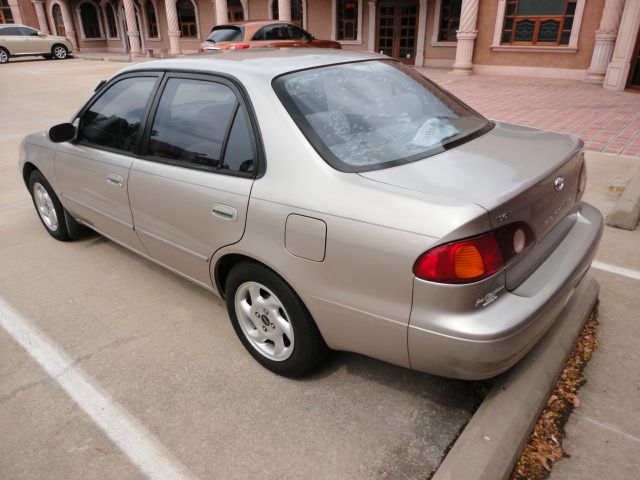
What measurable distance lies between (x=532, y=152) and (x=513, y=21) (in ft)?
49.0

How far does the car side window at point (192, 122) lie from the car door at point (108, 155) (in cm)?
19

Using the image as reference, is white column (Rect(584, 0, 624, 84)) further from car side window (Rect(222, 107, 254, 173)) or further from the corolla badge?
car side window (Rect(222, 107, 254, 173))

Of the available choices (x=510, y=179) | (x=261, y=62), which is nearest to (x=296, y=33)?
→ (x=261, y=62)

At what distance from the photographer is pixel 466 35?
51.6ft

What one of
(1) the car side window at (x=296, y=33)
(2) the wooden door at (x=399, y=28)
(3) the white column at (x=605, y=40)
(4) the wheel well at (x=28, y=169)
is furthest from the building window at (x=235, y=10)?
(4) the wheel well at (x=28, y=169)

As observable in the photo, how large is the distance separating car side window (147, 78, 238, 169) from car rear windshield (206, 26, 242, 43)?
11.9 meters

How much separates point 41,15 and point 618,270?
39.6 meters

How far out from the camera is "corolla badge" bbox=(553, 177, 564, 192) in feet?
7.45

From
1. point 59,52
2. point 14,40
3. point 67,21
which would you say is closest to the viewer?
point 14,40

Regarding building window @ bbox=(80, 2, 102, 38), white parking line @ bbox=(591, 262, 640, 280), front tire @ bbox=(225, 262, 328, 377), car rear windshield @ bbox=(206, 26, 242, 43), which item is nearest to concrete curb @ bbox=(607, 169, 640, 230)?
white parking line @ bbox=(591, 262, 640, 280)

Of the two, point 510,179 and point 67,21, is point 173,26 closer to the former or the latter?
point 67,21

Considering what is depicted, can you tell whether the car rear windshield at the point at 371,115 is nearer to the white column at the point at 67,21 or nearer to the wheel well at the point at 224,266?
the wheel well at the point at 224,266

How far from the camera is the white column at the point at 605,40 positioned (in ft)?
42.1

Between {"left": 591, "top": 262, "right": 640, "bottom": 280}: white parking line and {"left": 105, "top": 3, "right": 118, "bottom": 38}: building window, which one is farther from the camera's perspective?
{"left": 105, "top": 3, "right": 118, "bottom": 38}: building window
